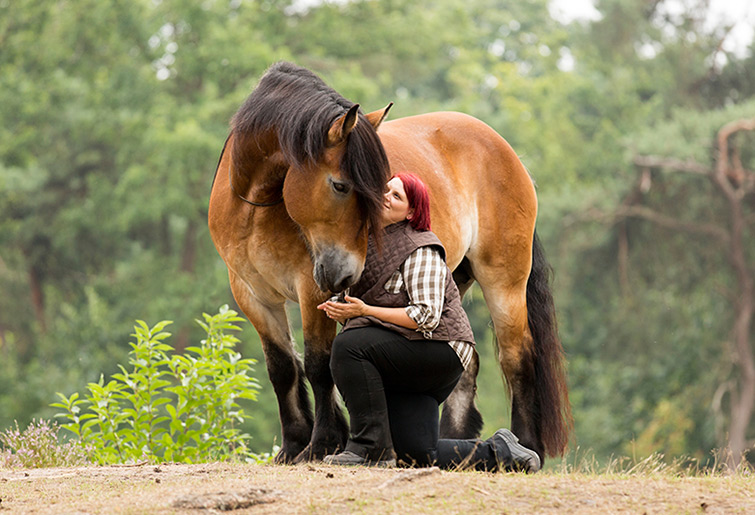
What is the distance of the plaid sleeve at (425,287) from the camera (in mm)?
3936

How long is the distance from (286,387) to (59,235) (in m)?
18.3

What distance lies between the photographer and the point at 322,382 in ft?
14.4

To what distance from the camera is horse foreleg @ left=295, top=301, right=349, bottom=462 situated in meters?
4.36

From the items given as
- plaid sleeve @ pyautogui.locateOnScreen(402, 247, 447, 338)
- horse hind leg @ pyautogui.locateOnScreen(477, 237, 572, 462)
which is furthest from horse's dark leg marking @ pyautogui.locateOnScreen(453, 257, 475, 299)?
plaid sleeve @ pyautogui.locateOnScreen(402, 247, 447, 338)

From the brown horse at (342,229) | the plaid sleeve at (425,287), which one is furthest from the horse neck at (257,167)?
the plaid sleeve at (425,287)

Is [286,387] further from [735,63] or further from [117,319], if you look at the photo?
[735,63]

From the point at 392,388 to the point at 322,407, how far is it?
0.42 metres

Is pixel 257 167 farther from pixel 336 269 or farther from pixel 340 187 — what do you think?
pixel 336 269

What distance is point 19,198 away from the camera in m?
21.1

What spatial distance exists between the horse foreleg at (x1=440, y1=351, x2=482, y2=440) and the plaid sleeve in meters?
1.62

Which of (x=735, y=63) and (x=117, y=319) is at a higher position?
(x=735, y=63)

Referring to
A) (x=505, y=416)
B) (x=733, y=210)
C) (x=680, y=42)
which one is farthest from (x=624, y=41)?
(x=505, y=416)

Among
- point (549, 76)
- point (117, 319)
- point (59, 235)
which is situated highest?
point (549, 76)

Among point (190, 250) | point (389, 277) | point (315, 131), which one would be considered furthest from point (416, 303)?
point (190, 250)
